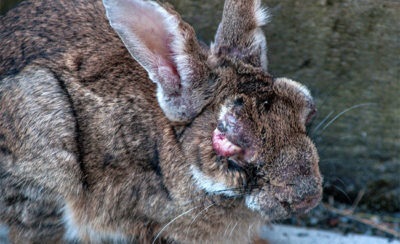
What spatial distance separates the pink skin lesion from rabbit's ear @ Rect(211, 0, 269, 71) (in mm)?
493

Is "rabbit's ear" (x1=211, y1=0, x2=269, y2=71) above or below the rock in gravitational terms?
above

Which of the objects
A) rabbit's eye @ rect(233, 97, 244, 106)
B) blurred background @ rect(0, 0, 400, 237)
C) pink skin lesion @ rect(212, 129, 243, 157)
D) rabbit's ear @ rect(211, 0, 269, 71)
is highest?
rabbit's ear @ rect(211, 0, 269, 71)

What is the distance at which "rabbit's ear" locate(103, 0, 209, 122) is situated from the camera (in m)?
4.01

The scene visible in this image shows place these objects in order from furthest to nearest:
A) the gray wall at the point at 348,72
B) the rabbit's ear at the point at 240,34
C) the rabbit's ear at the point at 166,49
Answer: the gray wall at the point at 348,72 < the rabbit's ear at the point at 240,34 < the rabbit's ear at the point at 166,49

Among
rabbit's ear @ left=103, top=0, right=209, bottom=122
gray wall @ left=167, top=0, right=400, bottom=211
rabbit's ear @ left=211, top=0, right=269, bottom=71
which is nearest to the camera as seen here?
rabbit's ear @ left=103, top=0, right=209, bottom=122

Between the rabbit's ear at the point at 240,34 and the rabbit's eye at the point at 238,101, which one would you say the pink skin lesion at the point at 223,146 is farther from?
the rabbit's ear at the point at 240,34

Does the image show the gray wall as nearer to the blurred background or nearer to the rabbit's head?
the blurred background

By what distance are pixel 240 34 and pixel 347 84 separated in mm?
1249

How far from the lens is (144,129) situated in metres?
4.51

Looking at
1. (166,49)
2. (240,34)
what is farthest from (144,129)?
(240,34)

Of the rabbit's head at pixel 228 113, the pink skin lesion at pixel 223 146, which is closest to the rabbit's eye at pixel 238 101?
the rabbit's head at pixel 228 113

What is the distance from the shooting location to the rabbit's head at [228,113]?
13.2ft

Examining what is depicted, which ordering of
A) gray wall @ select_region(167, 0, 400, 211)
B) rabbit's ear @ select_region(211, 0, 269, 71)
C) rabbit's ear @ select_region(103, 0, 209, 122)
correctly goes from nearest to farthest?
1. rabbit's ear @ select_region(103, 0, 209, 122)
2. rabbit's ear @ select_region(211, 0, 269, 71)
3. gray wall @ select_region(167, 0, 400, 211)

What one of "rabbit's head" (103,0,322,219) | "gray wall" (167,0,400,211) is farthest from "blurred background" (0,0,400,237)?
"rabbit's head" (103,0,322,219)
